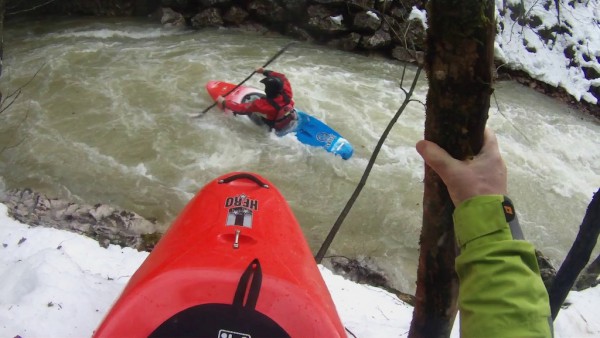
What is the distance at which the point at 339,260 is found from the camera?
12.9ft

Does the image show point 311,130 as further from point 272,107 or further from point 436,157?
point 436,157

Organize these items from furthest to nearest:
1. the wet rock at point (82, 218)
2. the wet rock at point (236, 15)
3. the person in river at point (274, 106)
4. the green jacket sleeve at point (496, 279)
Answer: the wet rock at point (236, 15) < the person in river at point (274, 106) < the wet rock at point (82, 218) < the green jacket sleeve at point (496, 279)

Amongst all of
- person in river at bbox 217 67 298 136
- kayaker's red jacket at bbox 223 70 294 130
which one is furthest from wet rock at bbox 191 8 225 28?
kayaker's red jacket at bbox 223 70 294 130

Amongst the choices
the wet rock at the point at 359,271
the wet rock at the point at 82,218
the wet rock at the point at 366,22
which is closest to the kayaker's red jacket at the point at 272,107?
the wet rock at the point at 82,218

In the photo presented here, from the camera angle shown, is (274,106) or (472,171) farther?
(274,106)

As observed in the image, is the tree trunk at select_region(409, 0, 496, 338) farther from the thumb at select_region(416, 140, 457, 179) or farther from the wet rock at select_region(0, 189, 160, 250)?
the wet rock at select_region(0, 189, 160, 250)

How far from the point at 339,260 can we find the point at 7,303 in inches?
93.8

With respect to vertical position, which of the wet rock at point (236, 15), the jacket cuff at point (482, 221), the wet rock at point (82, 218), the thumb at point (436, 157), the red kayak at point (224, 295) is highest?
the thumb at point (436, 157)

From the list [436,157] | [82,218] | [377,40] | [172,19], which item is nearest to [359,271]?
[82,218]

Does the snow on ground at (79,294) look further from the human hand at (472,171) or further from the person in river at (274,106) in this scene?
the person in river at (274,106)

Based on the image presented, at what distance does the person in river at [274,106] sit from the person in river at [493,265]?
4347mm

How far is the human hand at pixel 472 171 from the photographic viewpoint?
1.13 metres

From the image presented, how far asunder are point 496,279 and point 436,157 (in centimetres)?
37

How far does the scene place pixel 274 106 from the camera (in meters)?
5.50
